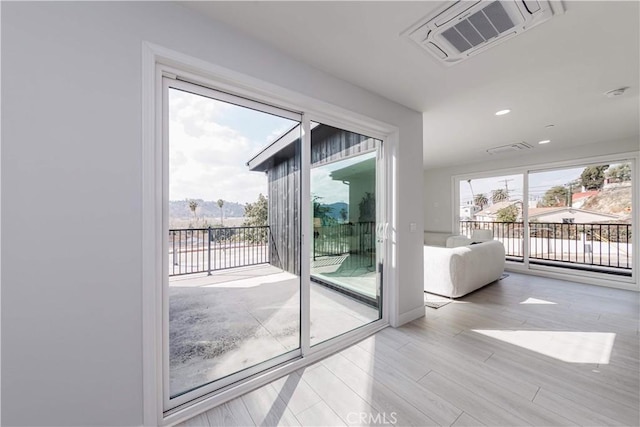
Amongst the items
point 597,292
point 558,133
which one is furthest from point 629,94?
point 597,292

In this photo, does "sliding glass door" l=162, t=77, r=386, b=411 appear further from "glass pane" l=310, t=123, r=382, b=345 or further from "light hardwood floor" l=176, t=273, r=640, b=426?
"light hardwood floor" l=176, t=273, r=640, b=426

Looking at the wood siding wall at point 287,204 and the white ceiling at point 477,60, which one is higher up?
the white ceiling at point 477,60

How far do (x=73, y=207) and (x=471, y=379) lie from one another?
106 inches

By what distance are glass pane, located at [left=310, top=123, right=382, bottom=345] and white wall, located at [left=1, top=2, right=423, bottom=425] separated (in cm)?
130

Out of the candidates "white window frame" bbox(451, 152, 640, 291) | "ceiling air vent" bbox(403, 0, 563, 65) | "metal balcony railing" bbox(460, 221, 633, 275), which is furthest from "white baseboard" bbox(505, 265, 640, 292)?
"ceiling air vent" bbox(403, 0, 563, 65)

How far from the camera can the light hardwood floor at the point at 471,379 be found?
1513 millimetres

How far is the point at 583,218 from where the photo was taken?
4.80m

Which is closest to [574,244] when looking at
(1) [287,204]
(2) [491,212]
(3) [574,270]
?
(3) [574,270]

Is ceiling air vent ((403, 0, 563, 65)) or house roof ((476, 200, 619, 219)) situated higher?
ceiling air vent ((403, 0, 563, 65))

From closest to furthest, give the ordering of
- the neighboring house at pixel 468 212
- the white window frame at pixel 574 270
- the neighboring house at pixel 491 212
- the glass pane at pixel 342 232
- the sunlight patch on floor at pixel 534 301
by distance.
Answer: the glass pane at pixel 342 232
the sunlight patch on floor at pixel 534 301
the white window frame at pixel 574 270
the neighboring house at pixel 491 212
the neighboring house at pixel 468 212

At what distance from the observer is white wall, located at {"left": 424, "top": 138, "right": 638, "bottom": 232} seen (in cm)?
425

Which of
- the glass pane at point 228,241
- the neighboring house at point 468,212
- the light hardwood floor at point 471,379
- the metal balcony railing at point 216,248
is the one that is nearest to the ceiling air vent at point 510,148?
the neighboring house at point 468,212

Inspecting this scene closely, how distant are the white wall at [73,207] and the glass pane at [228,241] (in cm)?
30

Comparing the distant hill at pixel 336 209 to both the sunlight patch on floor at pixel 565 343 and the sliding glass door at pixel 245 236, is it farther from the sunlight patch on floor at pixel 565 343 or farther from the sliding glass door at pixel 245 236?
the sunlight patch on floor at pixel 565 343
